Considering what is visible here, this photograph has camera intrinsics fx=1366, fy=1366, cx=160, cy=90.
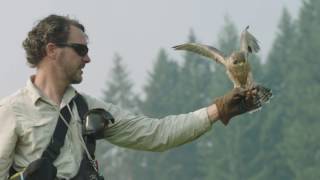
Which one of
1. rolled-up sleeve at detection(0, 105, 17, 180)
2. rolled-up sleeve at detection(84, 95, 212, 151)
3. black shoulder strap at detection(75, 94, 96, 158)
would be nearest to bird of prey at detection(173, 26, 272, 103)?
rolled-up sleeve at detection(84, 95, 212, 151)

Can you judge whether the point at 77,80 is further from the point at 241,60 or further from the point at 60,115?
the point at 241,60

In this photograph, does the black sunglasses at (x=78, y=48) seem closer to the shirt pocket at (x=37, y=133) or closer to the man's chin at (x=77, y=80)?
the man's chin at (x=77, y=80)

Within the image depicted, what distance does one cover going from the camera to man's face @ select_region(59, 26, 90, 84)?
8.76 meters

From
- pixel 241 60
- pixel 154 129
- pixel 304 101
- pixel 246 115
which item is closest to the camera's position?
pixel 241 60

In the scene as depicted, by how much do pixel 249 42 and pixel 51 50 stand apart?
128 cm

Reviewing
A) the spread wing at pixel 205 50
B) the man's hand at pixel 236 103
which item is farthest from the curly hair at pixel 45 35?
the man's hand at pixel 236 103

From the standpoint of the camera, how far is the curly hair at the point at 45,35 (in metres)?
8.81

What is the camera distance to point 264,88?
8.55m

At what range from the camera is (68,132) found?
342 inches

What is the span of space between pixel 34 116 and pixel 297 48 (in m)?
94.7

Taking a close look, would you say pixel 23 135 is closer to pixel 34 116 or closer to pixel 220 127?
pixel 34 116

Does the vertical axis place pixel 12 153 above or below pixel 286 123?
above

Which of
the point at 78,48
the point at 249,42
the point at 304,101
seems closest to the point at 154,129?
the point at 78,48

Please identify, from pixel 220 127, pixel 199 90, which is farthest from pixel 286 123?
pixel 199 90
